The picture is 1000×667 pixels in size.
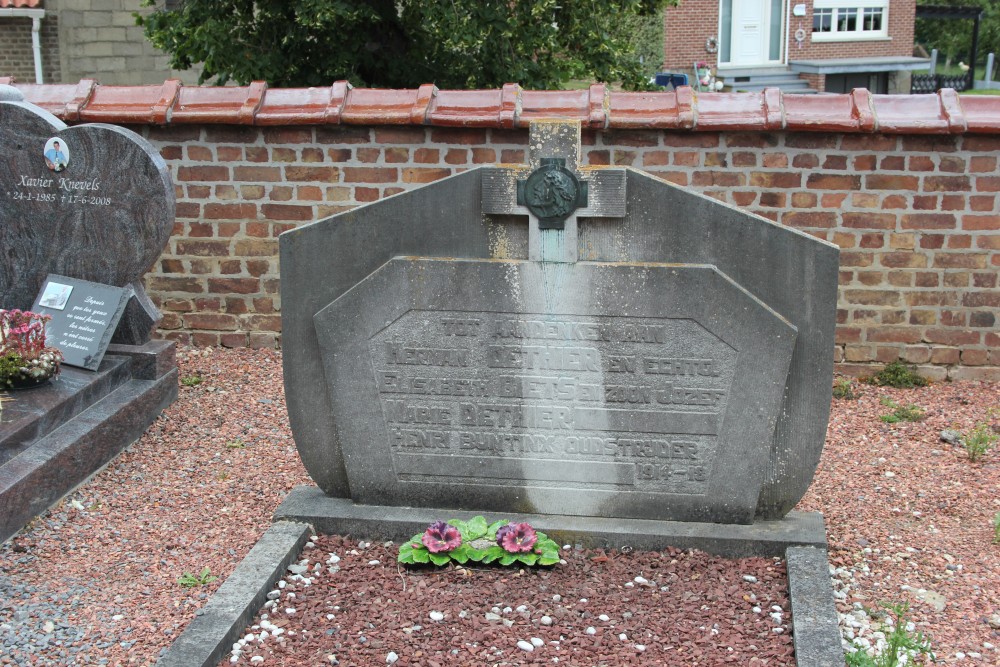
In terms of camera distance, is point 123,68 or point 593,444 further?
point 123,68

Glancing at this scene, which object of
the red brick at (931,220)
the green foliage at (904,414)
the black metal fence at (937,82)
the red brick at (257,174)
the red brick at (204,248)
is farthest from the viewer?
the black metal fence at (937,82)

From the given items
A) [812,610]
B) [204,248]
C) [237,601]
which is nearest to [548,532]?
[812,610]

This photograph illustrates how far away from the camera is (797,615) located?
361 cm

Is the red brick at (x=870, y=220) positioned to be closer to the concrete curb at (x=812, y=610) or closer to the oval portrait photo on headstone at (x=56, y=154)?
the concrete curb at (x=812, y=610)

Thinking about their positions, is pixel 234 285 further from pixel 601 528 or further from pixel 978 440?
pixel 978 440

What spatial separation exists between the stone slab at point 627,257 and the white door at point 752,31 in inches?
1131

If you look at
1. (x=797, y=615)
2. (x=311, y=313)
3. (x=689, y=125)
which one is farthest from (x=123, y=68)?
(x=797, y=615)

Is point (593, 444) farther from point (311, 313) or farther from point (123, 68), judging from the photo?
point (123, 68)

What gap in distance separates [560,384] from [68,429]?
2.50 m

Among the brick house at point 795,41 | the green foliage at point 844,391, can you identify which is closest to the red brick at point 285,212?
the green foliage at point 844,391

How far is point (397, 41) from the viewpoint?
10.4 meters

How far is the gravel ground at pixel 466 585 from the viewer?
358 cm

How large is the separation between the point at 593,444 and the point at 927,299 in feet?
11.3

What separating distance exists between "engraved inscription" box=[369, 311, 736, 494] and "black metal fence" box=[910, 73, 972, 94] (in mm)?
33007
